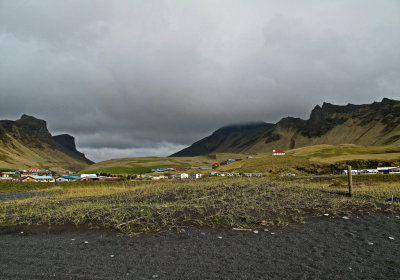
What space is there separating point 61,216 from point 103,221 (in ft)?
10.6

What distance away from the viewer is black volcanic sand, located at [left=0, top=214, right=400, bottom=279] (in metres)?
7.73

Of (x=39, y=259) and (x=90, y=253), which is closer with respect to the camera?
(x=39, y=259)

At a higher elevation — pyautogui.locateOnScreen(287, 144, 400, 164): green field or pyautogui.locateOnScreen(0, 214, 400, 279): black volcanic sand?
pyautogui.locateOnScreen(287, 144, 400, 164): green field

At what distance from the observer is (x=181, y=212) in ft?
51.2

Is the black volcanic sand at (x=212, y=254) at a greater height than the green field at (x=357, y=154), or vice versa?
the green field at (x=357, y=154)

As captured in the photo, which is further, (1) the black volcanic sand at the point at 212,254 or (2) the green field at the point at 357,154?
(2) the green field at the point at 357,154

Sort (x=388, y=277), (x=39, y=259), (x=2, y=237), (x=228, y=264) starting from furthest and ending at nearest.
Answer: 1. (x=2, y=237)
2. (x=39, y=259)
3. (x=228, y=264)
4. (x=388, y=277)

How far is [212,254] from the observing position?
9.26m

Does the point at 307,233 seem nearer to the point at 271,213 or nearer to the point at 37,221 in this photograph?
the point at 271,213

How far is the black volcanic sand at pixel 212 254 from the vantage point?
25.3ft

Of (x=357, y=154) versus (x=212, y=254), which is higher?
(x=357, y=154)

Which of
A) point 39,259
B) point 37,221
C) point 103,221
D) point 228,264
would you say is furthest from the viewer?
point 37,221

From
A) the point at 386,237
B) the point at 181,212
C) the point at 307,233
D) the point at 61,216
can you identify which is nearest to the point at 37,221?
the point at 61,216

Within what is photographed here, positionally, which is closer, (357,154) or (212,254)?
(212,254)
